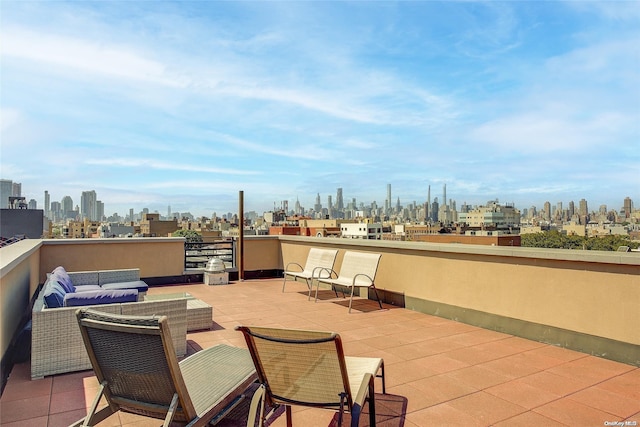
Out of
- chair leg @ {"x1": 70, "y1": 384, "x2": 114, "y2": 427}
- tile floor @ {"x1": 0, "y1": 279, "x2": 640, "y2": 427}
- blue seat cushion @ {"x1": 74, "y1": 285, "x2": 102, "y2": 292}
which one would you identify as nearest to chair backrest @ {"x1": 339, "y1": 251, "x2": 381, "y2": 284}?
tile floor @ {"x1": 0, "y1": 279, "x2": 640, "y2": 427}

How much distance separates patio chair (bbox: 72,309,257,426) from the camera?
1.87 metres

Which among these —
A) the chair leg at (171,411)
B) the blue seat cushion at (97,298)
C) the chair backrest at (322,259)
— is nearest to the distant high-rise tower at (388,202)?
the chair backrest at (322,259)

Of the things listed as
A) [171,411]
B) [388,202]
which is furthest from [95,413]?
[388,202]

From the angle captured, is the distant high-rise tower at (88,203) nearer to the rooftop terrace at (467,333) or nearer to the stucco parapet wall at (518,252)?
the rooftop terrace at (467,333)

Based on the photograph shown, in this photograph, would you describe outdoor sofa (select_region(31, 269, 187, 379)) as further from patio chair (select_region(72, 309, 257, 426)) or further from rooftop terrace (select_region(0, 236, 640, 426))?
patio chair (select_region(72, 309, 257, 426))

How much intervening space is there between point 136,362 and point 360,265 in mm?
4701

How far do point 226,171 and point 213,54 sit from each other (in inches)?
1199

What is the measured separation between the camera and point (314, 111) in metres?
18.8

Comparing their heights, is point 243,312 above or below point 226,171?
below

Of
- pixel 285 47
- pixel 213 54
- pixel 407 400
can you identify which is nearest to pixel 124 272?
pixel 407 400

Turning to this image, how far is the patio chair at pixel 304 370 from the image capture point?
77.2 inches

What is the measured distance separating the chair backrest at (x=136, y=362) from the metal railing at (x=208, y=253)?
706 centimetres

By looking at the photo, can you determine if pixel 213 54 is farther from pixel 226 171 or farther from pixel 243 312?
pixel 226 171

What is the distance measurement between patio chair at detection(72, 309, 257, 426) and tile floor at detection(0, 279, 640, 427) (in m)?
0.62
